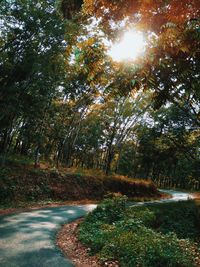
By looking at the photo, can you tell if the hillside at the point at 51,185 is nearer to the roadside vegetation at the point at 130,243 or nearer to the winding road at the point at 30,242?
the winding road at the point at 30,242

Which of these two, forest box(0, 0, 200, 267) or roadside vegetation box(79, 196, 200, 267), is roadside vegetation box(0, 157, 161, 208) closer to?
forest box(0, 0, 200, 267)

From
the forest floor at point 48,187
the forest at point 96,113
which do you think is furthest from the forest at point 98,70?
the forest floor at point 48,187

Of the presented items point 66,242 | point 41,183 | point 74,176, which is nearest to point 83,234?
point 66,242

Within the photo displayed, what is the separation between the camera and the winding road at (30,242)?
7173mm

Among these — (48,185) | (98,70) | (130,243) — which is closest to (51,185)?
(48,185)

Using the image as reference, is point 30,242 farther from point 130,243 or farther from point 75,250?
point 130,243

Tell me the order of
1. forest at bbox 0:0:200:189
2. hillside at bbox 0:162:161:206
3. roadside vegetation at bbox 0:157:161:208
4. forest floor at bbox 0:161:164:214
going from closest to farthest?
1. forest at bbox 0:0:200:189
2. forest floor at bbox 0:161:164:214
3. roadside vegetation at bbox 0:157:161:208
4. hillside at bbox 0:162:161:206

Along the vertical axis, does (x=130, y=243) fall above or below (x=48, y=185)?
below

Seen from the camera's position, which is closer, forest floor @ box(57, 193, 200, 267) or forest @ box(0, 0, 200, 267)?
forest @ box(0, 0, 200, 267)

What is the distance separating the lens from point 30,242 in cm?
911

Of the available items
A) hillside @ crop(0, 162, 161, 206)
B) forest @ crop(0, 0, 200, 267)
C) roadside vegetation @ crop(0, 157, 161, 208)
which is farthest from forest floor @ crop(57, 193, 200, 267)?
hillside @ crop(0, 162, 161, 206)

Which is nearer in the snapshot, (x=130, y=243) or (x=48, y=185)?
(x=130, y=243)

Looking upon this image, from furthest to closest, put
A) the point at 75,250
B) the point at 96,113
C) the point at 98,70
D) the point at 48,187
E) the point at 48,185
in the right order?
1. the point at 96,113
2. the point at 48,185
3. the point at 48,187
4. the point at 75,250
5. the point at 98,70

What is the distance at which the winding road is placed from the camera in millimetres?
7173
